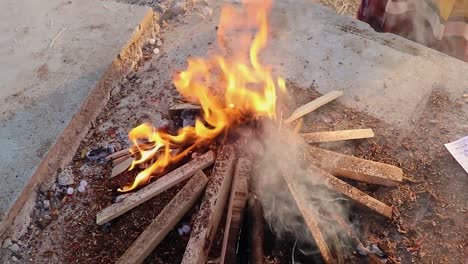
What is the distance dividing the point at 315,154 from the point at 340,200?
11.8 inches

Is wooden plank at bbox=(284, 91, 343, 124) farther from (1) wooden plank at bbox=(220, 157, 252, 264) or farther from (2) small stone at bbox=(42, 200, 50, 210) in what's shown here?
(2) small stone at bbox=(42, 200, 50, 210)

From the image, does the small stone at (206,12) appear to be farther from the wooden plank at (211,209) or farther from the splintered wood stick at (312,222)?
the splintered wood stick at (312,222)

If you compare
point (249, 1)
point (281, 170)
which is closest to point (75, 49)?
point (249, 1)

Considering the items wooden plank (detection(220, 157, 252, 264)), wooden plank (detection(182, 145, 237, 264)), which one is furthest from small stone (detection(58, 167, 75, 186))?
wooden plank (detection(220, 157, 252, 264))

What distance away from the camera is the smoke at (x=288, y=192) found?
2533 mm

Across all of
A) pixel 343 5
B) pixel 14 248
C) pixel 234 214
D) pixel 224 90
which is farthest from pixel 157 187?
pixel 343 5

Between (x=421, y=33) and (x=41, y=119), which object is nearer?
(x=41, y=119)

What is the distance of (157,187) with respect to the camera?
2.65m

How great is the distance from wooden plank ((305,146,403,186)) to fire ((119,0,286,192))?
0.36m

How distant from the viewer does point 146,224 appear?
8.72ft

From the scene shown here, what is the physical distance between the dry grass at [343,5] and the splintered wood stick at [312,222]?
12.2 ft

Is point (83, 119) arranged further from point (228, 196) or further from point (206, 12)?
point (206, 12)

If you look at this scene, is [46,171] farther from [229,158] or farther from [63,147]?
[229,158]

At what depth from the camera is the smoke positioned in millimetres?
2533
